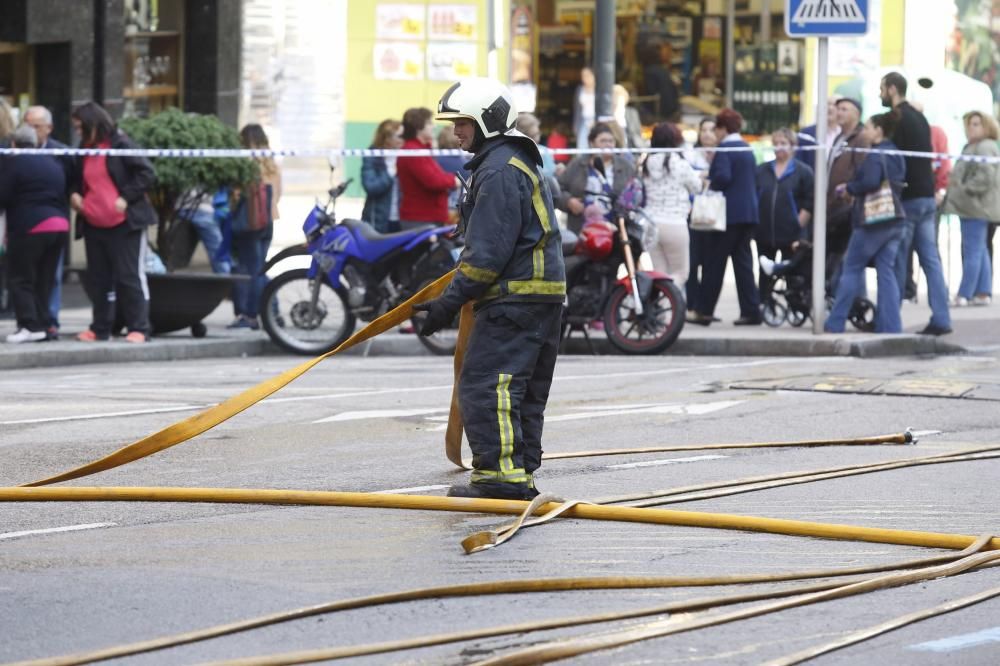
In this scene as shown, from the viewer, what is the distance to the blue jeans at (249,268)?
1619cm

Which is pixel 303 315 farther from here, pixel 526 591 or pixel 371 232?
pixel 526 591

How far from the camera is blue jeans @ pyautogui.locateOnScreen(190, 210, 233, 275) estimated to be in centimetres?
1620

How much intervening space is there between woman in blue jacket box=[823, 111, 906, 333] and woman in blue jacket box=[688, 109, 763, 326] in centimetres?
91

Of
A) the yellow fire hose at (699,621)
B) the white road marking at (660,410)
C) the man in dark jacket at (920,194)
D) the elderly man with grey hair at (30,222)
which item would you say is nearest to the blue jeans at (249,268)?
the elderly man with grey hair at (30,222)

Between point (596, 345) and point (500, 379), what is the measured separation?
747 centimetres

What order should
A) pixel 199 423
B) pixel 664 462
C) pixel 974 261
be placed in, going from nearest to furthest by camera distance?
pixel 199 423 → pixel 664 462 → pixel 974 261

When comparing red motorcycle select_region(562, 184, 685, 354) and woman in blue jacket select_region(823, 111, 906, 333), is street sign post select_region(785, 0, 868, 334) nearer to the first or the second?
woman in blue jacket select_region(823, 111, 906, 333)

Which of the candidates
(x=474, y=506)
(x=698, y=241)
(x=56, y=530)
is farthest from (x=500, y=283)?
(x=698, y=241)

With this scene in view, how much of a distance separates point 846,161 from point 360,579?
34.5ft

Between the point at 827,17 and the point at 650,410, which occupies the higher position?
the point at 827,17

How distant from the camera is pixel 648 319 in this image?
14.9 metres

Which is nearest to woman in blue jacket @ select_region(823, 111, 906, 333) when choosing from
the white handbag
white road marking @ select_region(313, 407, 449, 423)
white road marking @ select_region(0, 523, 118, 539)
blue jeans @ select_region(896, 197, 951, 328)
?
blue jeans @ select_region(896, 197, 951, 328)

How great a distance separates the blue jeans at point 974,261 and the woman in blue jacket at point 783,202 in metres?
2.12

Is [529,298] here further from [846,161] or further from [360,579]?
[846,161]
